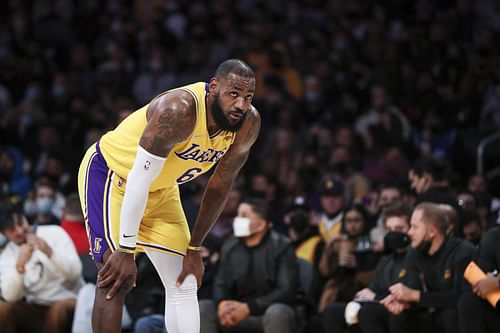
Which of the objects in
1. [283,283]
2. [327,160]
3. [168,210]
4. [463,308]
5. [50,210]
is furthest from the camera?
[327,160]

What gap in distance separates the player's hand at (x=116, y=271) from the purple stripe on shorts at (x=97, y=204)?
19 centimetres

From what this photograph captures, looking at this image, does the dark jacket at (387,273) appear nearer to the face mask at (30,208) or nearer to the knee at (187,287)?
the knee at (187,287)

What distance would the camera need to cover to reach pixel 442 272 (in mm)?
6004

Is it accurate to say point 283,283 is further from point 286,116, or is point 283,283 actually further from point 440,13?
point 440,13

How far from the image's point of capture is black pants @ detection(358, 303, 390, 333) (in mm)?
6082

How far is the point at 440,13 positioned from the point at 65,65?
4657 millimetres

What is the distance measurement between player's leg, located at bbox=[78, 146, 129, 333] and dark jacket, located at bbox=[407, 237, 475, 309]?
2.09m

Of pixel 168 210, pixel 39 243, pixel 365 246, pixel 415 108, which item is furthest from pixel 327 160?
pixel 168 210

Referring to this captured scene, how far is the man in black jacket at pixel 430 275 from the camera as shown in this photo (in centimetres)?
590

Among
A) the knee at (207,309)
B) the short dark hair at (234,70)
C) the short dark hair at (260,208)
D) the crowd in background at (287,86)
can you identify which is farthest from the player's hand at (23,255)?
the short dark hair at (234,70)

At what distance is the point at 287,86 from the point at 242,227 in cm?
431

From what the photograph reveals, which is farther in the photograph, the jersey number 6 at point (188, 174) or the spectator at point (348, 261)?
the spectator at point (348, 261)

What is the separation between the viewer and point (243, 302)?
6668 mm

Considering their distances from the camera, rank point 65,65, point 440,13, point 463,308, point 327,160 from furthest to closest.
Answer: point 65,65
point 440,13
point 327,160
point 463,308
